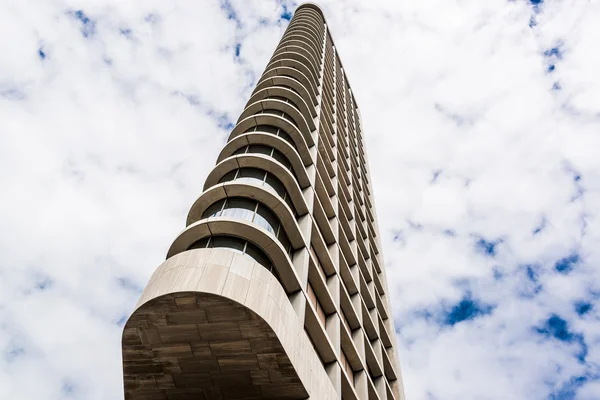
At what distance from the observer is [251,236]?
51.9 ft

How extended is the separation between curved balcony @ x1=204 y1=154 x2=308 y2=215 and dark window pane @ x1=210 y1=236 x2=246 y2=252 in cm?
489

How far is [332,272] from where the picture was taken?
70.2 feet

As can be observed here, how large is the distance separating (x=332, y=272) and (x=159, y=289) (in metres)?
10.7

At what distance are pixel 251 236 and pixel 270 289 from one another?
3.09m

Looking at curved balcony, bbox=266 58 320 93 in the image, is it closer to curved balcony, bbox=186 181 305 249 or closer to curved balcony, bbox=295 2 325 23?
curved balcony, bbox=186 181 305 249

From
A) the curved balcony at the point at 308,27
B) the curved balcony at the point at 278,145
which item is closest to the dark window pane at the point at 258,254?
the curved balcony at the point at 278,145

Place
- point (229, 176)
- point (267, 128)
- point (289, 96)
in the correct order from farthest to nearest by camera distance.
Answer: point (289, 96) → point (267, 128) → point (229, 176)

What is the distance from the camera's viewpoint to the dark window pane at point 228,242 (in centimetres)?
1578

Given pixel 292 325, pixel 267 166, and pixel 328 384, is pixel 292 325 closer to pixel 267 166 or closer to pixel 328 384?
pixel 328 384

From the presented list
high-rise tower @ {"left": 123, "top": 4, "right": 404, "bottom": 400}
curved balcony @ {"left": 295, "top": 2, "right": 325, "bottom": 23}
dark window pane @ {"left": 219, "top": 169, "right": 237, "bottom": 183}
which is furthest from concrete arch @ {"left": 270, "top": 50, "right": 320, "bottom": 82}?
curved balcony @ {"left": 295, "top": 2, "right": 325, "bottom": 23}

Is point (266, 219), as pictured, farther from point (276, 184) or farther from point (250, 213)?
point (276, 184)

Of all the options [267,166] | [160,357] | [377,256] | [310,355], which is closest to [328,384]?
[310,355]

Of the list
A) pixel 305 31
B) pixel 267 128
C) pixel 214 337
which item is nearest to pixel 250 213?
pixel 214 337

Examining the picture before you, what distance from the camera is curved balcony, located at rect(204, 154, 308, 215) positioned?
20828 millimetres
